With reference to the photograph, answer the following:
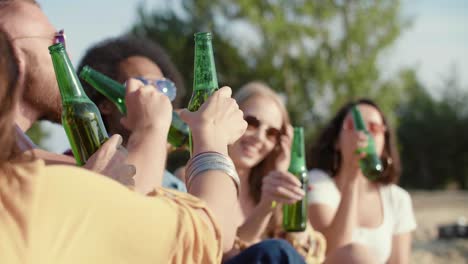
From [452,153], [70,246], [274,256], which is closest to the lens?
[70,246]

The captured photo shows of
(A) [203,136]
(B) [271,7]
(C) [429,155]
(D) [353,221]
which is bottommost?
(C) [429,155]

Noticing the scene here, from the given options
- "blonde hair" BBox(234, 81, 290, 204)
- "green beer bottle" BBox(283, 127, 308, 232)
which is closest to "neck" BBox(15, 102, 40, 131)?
"green beer bottle" BBox(283, 127, 308, 232)

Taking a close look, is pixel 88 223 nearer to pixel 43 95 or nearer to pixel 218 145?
pixel 218 145

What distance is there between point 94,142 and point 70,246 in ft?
2.39

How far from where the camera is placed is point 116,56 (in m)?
3.34

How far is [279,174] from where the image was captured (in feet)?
9.96

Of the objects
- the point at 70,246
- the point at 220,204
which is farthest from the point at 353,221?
the point at 70,246

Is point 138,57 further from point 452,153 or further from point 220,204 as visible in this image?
point 452,153

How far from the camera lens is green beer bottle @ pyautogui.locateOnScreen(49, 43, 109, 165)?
6.72ft

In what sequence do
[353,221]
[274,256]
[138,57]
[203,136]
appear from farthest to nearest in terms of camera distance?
1. [353,221]
2. [138,57]
3. [274,256]
4. [203,136]

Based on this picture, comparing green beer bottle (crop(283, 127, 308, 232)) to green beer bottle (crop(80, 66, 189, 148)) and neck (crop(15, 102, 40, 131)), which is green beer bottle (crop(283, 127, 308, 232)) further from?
neck (crop(15, 102, 40, 131))

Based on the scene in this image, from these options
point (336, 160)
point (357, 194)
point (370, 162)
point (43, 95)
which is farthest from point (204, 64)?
point (336, 160)

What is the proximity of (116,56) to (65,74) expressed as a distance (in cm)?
123

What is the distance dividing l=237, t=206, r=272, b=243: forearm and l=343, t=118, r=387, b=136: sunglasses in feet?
4.17
